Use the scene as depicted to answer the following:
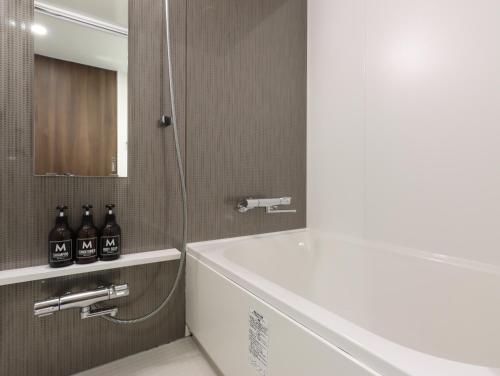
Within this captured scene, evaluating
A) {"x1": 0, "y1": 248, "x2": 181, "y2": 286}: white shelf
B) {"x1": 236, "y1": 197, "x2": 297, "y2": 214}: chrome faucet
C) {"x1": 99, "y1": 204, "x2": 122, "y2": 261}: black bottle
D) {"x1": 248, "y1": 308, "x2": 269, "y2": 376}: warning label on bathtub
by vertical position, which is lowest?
{"x1": 248, "y1": 308, "x2": 269, "y2": 376}: warning label on bathtub

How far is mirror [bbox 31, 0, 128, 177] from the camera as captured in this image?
0.94 m

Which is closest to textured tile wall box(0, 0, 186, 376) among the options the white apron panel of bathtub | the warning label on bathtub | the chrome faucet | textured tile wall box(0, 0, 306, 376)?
textured tile wall box(0, 0, 306, 376)

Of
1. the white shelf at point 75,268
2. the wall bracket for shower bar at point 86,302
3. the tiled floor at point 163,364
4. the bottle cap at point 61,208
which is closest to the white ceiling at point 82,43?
the bottle cap at point 61,208

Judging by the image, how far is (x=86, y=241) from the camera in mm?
944

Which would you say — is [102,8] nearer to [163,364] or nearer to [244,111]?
[244,111]

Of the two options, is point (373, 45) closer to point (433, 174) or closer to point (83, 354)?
point (433, 174)

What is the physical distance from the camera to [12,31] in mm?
889

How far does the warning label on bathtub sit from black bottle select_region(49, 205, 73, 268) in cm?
68

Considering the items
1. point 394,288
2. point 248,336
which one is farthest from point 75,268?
point 394,288

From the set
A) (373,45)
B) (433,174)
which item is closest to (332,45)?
(373,45)

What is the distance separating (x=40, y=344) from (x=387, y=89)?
1.77 metres

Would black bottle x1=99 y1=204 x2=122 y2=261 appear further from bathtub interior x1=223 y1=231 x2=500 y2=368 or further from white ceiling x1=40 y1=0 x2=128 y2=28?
white ceiling x1=40 y1=0 x2=128 y2=28

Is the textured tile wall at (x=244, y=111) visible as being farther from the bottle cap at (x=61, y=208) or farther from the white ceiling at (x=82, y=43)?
the bottle cap at (x=61, y=208)

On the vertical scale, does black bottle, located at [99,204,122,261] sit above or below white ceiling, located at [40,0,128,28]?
below
